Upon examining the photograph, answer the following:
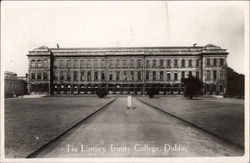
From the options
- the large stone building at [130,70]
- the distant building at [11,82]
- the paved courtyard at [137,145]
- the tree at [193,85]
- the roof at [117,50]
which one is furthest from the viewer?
the large stone building at [130,70]

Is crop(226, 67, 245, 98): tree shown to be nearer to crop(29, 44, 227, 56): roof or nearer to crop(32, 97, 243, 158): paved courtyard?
crop(29, 44, 227, 56): roof

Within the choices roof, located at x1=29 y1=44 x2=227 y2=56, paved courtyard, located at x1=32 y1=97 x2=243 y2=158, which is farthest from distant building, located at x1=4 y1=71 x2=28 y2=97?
paved courtyard, located at x1=32 y1=97 x2=243 y2=158

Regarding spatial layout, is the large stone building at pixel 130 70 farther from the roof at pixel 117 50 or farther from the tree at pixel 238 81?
the tree at pixel 238 81

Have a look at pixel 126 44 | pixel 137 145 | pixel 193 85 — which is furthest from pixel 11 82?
pixel 193 85

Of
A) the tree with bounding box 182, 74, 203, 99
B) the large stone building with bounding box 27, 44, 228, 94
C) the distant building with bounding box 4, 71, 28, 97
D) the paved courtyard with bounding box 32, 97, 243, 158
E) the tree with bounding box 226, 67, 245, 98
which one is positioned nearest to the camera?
the paved courtyard with bounding box 32, 97, 243, 158

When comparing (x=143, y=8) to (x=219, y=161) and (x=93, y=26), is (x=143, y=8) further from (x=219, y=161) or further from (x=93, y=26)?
(x=219, y=161)

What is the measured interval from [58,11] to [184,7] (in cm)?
322

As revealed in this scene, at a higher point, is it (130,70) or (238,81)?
(130,70)

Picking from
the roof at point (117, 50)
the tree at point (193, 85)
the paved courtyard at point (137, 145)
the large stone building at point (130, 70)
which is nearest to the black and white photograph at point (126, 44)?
the paved courtyard at point (137, 145)

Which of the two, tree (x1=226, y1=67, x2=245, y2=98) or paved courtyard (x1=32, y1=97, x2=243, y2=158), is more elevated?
tree (x1=226, y1=67, x2=245, y2=98)

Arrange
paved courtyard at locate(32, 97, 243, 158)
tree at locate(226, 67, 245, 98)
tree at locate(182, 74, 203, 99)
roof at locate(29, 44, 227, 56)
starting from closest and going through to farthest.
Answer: paved courtyard at locate(32, 97, 243, 158) → tree at locate(226, 67, 245, 98) → roof at locate(29, 44, 227, 56) → tree at locate(182, 74, 203, 99)

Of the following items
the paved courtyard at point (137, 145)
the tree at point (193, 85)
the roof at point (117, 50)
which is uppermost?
the roof at point (117, 50)

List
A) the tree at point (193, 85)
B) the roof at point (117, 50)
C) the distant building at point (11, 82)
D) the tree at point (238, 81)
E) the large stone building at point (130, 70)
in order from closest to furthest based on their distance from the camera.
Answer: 1. the tree at point (238, 81)
2. the distant building at point (11, 82)
3. the roof at point (117, 50)
4. the tree at point (193, 85)
5. the large stone building at point (130, 70)

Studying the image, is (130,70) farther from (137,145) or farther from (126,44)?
(137,145)
